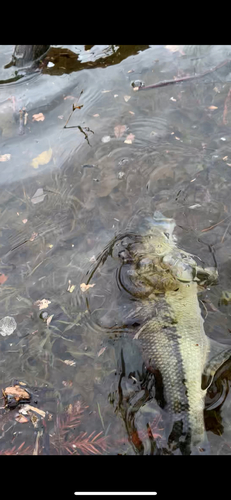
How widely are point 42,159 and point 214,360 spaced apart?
4093 mm

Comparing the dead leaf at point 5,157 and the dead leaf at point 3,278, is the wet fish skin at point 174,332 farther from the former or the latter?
the dead leaf at point 5,157

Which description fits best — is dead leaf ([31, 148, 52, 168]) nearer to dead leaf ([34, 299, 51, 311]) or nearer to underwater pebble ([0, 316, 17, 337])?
dead leaf ([34, 299, 51, 311])

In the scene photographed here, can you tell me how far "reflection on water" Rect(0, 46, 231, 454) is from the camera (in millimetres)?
4027

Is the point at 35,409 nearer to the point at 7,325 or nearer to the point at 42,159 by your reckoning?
the point at 7,325

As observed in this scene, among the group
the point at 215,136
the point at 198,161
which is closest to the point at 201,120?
the point at 215,136

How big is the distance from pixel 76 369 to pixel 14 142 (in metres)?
4.06

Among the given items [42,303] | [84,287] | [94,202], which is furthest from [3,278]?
[94,202]

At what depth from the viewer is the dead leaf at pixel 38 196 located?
226 inches

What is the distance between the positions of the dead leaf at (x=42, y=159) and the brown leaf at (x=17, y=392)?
3.48m

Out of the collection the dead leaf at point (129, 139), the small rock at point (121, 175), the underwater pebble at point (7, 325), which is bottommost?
the underwater pebble at point (7, 325)

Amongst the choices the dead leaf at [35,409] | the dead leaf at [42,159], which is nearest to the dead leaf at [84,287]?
the dead leaf at [35,409]

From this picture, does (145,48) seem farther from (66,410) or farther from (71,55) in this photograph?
(66,410)

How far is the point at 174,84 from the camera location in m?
7.11

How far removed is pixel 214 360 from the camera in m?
4.00
